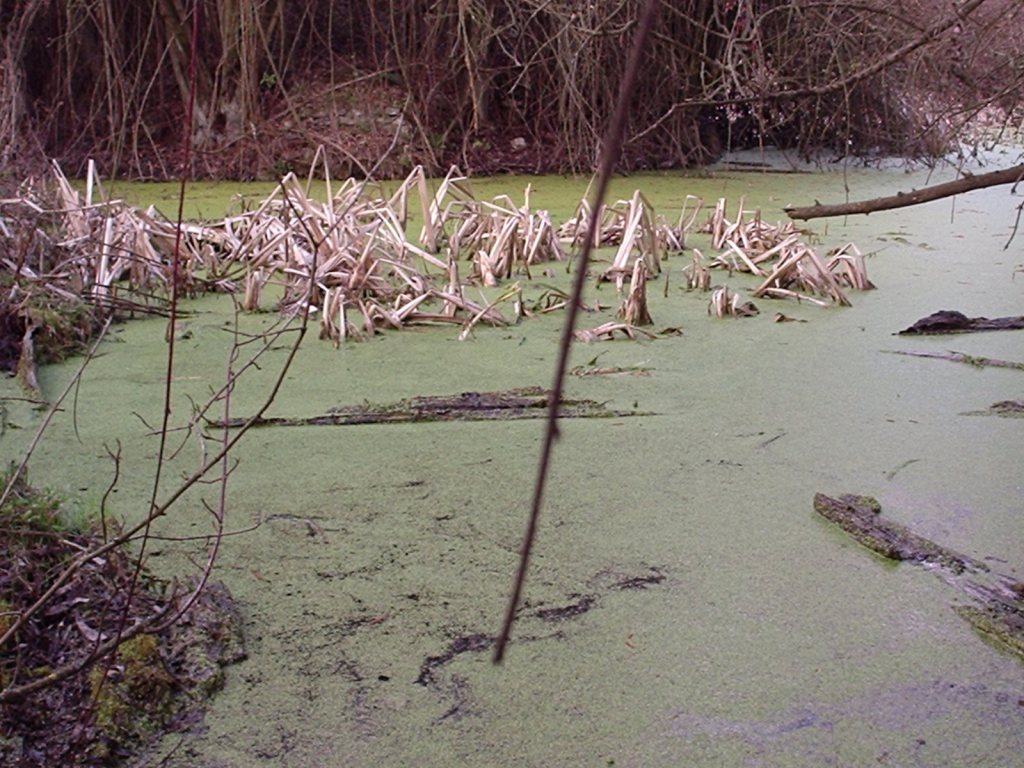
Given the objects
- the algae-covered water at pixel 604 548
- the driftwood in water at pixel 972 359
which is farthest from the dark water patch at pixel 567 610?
the driftwood in water at pixel 972 359

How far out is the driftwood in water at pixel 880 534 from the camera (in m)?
1.65

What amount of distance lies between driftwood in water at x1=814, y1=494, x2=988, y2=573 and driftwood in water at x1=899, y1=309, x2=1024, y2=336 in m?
1.15

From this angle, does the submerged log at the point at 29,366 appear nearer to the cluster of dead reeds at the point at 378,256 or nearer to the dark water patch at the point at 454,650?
the cluster of dead reeds at the point at 378,256

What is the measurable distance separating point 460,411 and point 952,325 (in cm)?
130

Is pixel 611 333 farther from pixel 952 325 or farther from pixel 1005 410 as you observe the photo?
pixel 1005 410

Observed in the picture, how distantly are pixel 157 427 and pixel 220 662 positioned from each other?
0.91 m

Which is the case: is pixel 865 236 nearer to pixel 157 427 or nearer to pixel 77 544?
pixel 157 427

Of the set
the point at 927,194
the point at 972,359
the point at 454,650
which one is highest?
the point at 927,194

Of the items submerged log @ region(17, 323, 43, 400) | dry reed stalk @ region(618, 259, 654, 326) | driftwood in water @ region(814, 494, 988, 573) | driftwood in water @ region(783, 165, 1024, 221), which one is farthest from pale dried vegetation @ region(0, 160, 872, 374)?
driftwood in water @ region(783, 165, 1024, 221)

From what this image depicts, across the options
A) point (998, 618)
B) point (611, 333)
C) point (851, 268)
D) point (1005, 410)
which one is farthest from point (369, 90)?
point (998, 618)

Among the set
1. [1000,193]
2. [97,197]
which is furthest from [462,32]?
[1000,193]

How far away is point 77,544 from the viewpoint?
146cm

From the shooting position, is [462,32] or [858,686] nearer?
[858,686]

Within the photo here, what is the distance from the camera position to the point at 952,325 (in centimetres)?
288
